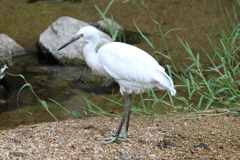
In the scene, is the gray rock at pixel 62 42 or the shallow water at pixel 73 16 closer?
the shallow water at pixel 73 16

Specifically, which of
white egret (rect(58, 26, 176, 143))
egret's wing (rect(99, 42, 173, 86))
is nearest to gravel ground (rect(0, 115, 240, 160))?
white egret (rect(58, 26, 176, 143))

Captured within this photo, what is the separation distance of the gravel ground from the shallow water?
0.69 metres

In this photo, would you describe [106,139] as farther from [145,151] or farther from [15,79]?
[15,79]

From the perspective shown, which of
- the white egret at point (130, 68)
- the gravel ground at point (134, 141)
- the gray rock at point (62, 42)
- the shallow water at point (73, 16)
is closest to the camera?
the gravel ground at point (134, 141)

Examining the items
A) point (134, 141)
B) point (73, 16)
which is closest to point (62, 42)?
point (73, 16)

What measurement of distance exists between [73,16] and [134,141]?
5.61 m

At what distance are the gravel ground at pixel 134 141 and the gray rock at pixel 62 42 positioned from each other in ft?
8.60

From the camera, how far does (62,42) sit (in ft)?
20.0

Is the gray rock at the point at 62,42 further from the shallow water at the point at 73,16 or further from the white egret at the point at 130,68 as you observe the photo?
the white egret at the point at 130,68

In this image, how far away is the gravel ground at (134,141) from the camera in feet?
8.34

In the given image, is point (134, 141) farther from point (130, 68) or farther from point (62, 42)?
point (62, 42)

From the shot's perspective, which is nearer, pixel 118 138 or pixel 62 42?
pixel 118 138

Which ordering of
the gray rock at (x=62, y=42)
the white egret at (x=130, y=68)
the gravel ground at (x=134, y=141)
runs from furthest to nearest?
the gray rock at (x=62, y=42) < the white egret at (x=130, y=68) < the gravel ground at (x=134, y=141)

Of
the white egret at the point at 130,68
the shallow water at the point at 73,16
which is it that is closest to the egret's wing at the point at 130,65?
the white egret at the point at 130,68
